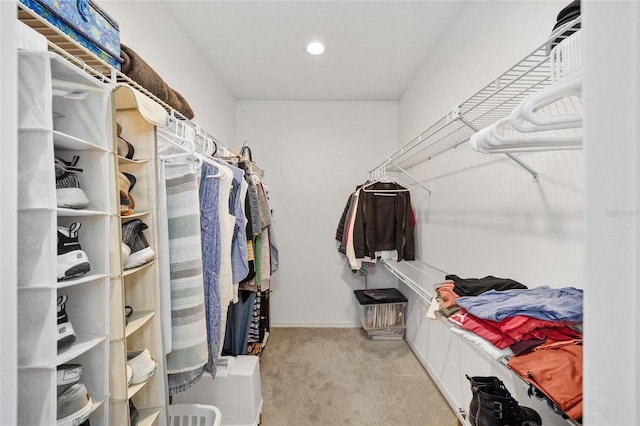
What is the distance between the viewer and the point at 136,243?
2.83 feet

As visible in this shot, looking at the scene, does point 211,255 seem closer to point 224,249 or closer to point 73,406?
point 224,249

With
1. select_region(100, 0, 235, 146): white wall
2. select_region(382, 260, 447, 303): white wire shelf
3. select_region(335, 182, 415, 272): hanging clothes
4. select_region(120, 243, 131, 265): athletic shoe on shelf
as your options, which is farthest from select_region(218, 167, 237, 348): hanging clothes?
select_region(335, 182, 415, 272): hanging clothes

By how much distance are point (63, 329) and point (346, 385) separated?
1867 millimetres

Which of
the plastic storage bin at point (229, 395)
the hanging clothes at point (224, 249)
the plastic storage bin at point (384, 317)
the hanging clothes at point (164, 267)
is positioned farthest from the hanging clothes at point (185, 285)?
the plastic storage bin at point (384, 317)

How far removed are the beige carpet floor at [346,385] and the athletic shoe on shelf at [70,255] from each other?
156cm

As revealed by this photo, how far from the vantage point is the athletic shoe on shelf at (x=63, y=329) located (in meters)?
0.60

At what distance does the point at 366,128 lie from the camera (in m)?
3.01

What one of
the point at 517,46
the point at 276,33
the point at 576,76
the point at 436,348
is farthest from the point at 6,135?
the point at 436,348

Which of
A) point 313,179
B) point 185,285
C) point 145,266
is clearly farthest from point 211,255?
point 313,179

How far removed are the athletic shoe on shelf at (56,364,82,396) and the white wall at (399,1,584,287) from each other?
1499 millimetres

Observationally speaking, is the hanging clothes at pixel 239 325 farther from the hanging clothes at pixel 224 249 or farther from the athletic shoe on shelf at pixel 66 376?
the athletic shoe on shelf at pixel 66 376

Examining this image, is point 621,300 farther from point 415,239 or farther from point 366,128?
point 366,128

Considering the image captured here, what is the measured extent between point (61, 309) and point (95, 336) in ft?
0.36

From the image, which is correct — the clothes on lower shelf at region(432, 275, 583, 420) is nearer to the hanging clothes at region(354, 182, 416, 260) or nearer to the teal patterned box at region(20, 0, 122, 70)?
the teal patterned box at region(20, 0, 122, 70)
